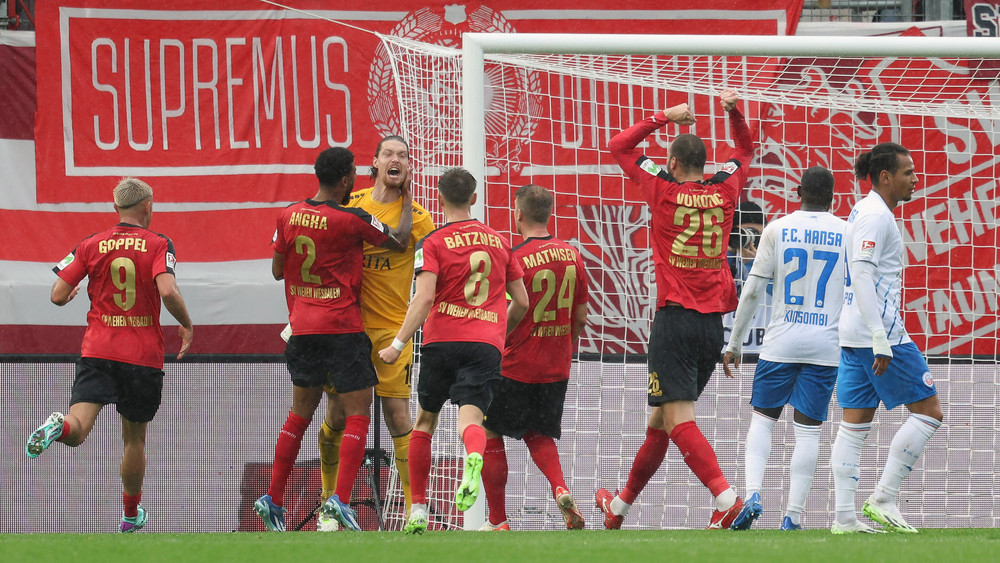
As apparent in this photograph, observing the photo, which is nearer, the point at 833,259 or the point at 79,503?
the point at 833,259

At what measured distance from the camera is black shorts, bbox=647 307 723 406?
5629 millimetres


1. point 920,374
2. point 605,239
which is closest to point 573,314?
point 920,374

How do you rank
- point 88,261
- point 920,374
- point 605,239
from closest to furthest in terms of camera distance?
point 920,374 < point 88,261 < point 605,239

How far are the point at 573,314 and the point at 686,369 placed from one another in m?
0.76

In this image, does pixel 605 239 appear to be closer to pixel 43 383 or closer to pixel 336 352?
pixel 336 352

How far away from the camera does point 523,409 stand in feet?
19.7

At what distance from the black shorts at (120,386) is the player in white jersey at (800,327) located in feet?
9.92

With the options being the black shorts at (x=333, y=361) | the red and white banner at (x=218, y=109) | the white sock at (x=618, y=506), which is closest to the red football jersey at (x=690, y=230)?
the white sock at (x=618, y=506)

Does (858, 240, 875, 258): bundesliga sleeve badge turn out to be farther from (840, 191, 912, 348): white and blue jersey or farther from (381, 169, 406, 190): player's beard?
(381, 169, 406, 190): player's beard

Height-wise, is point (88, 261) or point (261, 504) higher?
point (88, 261)

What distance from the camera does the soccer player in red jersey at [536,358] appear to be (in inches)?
234

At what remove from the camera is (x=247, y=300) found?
28.2 feet

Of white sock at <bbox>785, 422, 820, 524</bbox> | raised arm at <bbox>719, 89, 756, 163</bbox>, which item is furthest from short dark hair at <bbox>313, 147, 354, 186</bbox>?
white sock at <bbox>785, 422, 820, 524</bbox>

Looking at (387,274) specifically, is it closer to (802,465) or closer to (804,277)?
(804,277)
